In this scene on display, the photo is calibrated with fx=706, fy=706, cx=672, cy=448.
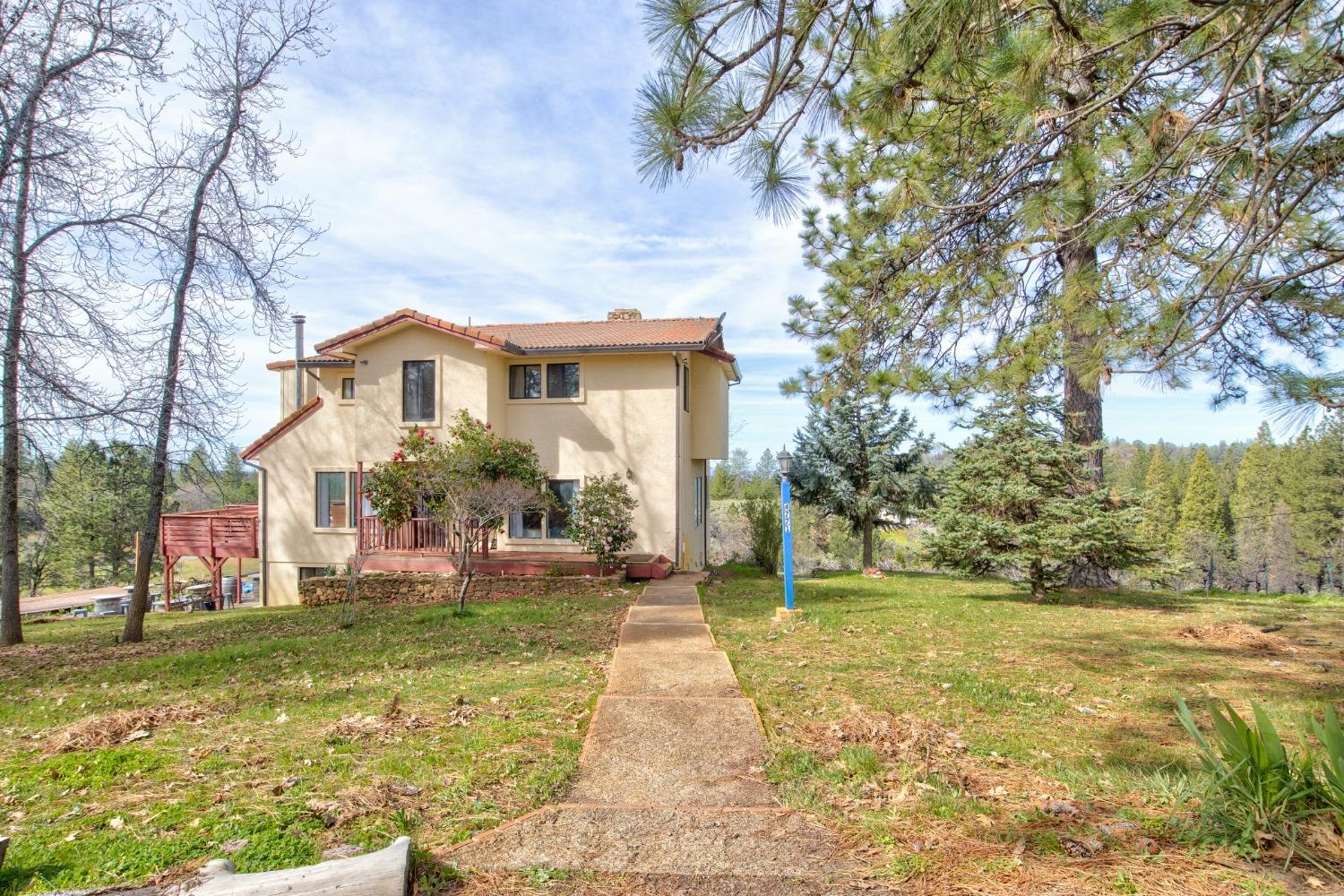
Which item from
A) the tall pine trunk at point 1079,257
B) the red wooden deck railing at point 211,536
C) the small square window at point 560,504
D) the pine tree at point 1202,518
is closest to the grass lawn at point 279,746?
the tall pine trunk at point 1079,257

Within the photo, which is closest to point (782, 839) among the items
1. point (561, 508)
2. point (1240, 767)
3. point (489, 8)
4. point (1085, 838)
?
point (1085, 838)

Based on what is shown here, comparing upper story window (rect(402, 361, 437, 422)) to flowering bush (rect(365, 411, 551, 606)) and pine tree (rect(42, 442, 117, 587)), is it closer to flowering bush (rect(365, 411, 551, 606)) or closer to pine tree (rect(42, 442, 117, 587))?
flowering bush (rect(365, 411, 551, 606))

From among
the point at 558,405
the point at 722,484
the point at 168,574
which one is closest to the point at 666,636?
the point at 558,405

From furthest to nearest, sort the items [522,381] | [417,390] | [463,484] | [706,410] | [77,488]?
1. [706,410]
2. [522,381]
3. [417,390]
4. [463,484]
5. [77,488]

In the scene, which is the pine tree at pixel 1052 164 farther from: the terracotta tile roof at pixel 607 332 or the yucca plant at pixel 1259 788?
the terracotta tile roof at pixel 607 332

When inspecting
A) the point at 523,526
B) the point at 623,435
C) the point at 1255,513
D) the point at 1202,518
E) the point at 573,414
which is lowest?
the point at 1202,518

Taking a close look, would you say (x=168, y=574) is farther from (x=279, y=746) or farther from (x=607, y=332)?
(x=279, y=746)

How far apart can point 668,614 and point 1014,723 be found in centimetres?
561

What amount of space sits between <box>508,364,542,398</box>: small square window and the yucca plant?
49.4 feet

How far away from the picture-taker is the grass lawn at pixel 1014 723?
3078 millimetres

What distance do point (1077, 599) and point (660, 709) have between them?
10.4m

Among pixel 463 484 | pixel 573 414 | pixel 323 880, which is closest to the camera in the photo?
pixel 323 880

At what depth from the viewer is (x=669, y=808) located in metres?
3.71

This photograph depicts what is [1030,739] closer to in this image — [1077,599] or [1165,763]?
[1165,763]
